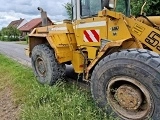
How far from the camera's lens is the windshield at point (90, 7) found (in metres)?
5.19

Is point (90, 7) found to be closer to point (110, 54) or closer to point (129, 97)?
point (110, 54)

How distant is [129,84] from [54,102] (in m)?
1.58

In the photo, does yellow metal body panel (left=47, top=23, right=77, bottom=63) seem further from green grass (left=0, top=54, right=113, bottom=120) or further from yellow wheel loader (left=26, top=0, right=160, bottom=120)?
green grass (left=0, top=54, right=113, bottom=120)

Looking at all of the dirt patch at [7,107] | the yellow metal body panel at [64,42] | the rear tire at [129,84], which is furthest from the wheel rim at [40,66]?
the rear tire at [129,84]

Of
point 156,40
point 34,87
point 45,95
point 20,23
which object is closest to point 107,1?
point 156,40

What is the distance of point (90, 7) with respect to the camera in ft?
17.6

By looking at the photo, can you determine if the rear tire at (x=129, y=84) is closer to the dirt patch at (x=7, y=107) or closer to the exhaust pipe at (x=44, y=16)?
the dirt patch at (x=7, y=107)

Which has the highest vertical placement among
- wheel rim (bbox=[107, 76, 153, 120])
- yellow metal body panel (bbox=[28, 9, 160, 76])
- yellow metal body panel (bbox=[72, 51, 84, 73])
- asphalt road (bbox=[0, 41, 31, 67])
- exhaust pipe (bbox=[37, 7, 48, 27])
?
exhaust pipe (bbox=[37, 7, 48, 27])

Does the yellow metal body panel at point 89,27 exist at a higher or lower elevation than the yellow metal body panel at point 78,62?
higher

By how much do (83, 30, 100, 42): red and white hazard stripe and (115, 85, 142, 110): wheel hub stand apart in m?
1.53

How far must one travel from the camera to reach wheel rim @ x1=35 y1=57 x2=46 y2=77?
6445mm

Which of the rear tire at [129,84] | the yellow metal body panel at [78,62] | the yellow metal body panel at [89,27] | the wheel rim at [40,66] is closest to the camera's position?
the rear tire at [129,84]

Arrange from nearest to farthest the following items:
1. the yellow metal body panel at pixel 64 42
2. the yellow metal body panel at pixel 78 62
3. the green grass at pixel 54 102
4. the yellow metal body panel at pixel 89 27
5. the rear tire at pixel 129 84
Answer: the rear tire at pixel 129 84 → the green grass at pixel 54 102 → the yellow metal body panel at pixel 89 27 → the yellow metal body panel at pixel 78 62 → the yellow metal body panel at pixel 64 42

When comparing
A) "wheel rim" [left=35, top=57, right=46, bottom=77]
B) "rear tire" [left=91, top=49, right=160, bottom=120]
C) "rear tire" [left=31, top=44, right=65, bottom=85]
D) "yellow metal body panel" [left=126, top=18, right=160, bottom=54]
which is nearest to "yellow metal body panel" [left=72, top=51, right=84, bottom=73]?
"rear tire" [left=31, top=44, right=65, bottom=85]
